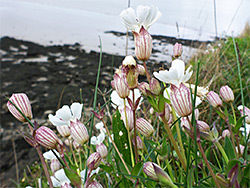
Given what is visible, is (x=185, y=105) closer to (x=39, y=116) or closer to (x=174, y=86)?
(x=174, y=86)

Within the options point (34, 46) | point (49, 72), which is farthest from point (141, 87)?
point (34, 46)

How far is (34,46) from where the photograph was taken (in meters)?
5.11

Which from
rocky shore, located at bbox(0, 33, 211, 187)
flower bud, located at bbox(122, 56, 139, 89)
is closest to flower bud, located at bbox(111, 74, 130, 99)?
flower bud, located at bbox(122, 56, 139, 89)

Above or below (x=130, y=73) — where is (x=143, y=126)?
below

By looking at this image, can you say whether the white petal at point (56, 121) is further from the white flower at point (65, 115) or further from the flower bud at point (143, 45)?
the flower bud at point (143, 45)

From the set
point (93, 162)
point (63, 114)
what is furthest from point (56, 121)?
point (93, 162)

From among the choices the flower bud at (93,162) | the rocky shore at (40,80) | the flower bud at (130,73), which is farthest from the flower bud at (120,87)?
the rocky shore at (40,80)

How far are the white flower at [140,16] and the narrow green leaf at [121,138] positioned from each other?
242 mm

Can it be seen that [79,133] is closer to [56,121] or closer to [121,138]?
[56,121]

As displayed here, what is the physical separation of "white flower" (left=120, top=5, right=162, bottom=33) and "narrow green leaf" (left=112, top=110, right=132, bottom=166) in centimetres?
24

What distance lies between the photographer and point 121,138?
65cm

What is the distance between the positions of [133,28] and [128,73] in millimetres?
115

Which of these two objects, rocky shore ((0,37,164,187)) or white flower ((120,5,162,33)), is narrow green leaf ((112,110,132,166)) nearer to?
white flower ((120,5,162,33))

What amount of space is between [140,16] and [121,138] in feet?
1.06
